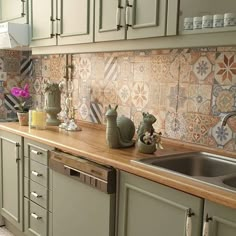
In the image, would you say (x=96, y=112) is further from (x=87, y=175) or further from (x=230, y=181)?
(x=230, y=181)

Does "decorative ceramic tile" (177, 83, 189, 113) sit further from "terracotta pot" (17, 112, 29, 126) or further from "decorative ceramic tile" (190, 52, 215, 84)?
"terracotta pot" (17, 112, 29, 126)

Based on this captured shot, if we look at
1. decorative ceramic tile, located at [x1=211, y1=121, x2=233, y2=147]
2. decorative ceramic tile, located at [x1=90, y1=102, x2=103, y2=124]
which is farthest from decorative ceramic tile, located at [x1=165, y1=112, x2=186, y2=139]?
decorative ceramic tile, located at [x1=90, y1=102, x2=103, y2=124]

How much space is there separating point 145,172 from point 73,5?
4.51ft

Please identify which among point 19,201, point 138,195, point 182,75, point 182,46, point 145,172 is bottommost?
point 19,201

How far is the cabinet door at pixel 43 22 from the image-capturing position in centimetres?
266

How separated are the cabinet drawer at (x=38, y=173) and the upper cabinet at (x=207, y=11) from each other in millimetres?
1293

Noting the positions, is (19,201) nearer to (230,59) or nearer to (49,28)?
(49,28)

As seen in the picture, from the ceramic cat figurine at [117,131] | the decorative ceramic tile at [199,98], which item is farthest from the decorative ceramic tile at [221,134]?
the ceramic cat figurine at [117,131]

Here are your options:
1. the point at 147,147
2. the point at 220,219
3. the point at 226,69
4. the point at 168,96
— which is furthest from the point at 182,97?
the point at 220,219

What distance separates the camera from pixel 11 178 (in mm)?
2848

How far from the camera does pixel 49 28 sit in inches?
106

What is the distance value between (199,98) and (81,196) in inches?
35.0

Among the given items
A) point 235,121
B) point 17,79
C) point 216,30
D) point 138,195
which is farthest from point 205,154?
point 17,79

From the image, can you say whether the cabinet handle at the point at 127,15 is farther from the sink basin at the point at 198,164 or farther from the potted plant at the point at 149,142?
the sink basin at the point at 198,164
